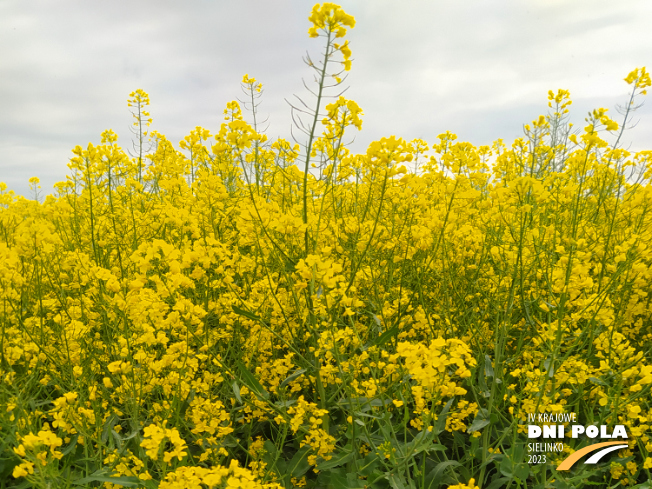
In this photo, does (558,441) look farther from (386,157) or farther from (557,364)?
(386,157)

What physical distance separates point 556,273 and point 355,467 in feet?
4.72

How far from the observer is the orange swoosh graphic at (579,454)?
2.22m

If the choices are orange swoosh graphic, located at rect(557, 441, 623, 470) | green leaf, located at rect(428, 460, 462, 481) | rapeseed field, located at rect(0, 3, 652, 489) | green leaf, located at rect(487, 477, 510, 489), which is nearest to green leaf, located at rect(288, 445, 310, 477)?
rapeseed field, located at rect(0, 3, 652, 489)

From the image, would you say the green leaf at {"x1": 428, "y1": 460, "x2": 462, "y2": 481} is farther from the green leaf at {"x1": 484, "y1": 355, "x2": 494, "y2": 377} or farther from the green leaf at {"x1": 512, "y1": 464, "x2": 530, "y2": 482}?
the green leaf at {"x1": 484, "y1": 355, "x2": 494, "y2": 377}

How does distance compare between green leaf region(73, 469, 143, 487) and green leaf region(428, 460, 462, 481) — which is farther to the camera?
green leaf region(428, 460, 462, 481)

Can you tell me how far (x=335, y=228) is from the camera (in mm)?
2768

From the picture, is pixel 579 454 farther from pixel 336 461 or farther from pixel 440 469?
pixel 336 461

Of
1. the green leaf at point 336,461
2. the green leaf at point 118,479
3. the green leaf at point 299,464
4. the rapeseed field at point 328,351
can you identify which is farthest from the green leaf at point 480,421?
the green leaf at point 118,479

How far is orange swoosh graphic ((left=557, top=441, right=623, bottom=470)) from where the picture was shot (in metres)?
2.22

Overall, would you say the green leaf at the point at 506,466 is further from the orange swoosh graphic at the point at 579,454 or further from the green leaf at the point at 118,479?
the green leaf at the point at 118,479

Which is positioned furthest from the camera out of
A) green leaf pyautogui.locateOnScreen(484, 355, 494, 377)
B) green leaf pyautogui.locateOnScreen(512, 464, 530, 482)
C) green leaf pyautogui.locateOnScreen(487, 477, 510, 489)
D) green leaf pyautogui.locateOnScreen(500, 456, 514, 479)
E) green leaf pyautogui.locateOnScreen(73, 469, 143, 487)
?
green leaf pyautogui.locateOnScreen(484, 355, 494, 377)

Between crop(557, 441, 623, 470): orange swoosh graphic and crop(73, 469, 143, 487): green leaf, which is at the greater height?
crop(73, 469, 143, 487): green leaf

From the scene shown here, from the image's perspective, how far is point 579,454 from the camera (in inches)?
91.5

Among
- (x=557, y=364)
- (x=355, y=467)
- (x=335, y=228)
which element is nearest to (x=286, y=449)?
(x=355, y=467)
